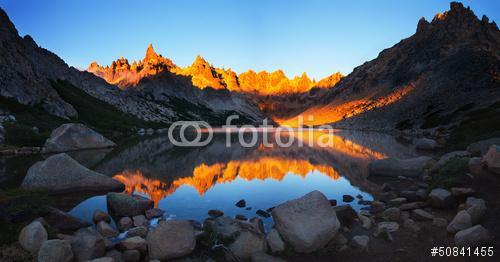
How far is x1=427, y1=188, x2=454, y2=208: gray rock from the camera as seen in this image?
52.6 ft

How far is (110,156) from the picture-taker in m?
43.1

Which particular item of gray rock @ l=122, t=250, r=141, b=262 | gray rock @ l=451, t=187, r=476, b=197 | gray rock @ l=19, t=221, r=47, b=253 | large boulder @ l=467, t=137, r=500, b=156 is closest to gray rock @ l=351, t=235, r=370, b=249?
gray rock @ l=451, t=187, r=476, b=197

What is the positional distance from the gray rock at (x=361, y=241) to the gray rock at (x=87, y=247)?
936 centimetres

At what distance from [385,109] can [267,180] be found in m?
116

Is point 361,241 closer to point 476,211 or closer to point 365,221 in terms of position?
point 365,221

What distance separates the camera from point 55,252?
10531 mm

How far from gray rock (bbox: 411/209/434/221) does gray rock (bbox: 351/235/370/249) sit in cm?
377

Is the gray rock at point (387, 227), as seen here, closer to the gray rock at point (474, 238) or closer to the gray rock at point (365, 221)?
the gray rock at point (365, 221)

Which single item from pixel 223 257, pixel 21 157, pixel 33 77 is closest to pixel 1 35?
pixel 33 77

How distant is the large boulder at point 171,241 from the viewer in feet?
38.7

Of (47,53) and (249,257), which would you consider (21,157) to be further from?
(47,53)

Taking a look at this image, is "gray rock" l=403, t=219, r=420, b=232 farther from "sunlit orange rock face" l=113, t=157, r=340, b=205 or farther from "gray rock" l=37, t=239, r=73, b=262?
"sunlit orange rock face" l=113, t=157, r=340, b=205

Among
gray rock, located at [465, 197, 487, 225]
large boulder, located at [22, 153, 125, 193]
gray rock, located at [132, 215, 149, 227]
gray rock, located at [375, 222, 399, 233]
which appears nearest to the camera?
gray rock, located at [465, 197, 487, 225]

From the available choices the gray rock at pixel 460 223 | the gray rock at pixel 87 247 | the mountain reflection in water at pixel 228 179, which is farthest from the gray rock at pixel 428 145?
the gray rock at pixel 87 247
